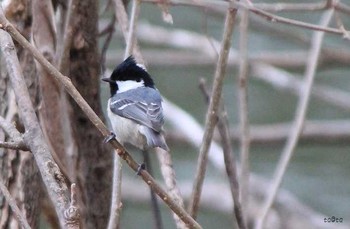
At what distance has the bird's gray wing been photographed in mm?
2734

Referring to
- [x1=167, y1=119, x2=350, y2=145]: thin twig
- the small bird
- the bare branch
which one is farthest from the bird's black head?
[x1=167, y1=119, x2=350, y2=145]: thin twig

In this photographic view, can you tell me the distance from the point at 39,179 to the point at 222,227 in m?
3.30

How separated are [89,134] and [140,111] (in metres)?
0.47

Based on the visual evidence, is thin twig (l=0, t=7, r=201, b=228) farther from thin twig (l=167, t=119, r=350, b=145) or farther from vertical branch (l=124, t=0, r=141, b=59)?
thin twig (l=167, t=119, r=350, b=145)

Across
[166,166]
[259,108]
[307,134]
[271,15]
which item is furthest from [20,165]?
[259,108]

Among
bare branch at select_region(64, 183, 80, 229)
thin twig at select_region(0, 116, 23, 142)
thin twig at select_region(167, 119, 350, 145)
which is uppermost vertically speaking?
thin twig at select_region(167, 119, 350, 145)

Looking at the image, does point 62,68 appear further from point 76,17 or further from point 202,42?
point 202,42

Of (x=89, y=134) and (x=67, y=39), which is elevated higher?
(x=67, y=39)

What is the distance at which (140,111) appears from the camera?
281 centimetres

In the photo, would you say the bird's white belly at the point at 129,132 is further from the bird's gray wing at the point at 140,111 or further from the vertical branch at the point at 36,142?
the vertical branch at the point at 36,142

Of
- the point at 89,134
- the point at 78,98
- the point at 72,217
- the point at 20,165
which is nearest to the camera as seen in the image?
the point at 72,217

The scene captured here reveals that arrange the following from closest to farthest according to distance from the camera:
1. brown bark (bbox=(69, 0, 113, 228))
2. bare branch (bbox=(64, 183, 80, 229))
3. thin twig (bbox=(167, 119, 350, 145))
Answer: bare branch (bbox=(64, 183, 80, 229)) → brown bark (bbox=(69, 0, 113, 228)) → thin twig (bbox=(167, 119, 350, 145))

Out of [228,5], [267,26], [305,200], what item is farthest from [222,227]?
[228,5]

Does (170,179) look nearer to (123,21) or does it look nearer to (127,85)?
(127,85)
